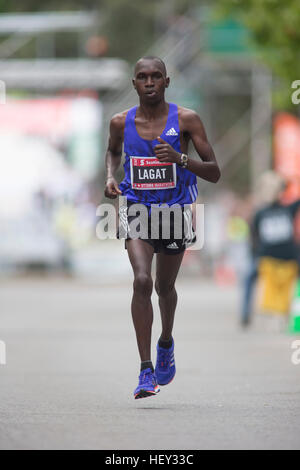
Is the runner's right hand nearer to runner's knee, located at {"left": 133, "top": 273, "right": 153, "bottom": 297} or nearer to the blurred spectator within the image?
runner's knee, located at {"left": 133, "top": 273, "right": 153, "bottom": 297}

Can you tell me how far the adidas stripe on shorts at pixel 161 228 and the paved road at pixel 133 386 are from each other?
967 millimetres

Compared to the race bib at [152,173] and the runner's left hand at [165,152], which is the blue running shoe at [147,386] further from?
the runner's left hand at [165,152]

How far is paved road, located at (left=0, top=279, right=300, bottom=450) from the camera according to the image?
564 centimetres

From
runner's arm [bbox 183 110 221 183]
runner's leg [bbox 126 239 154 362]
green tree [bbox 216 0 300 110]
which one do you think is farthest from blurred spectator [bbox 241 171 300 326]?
runner's leg [bbox 126 239 154 362]

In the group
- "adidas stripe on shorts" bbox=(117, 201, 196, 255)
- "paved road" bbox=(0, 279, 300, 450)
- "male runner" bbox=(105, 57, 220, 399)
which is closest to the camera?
"paved road" bbox=(0, 279, 300, 450)

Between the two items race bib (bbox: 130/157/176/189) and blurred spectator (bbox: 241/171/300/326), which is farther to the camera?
blurred spectator (bbox: 241/171/300/326)

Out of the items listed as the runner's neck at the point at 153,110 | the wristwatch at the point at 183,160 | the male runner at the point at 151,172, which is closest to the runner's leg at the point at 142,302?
the male runner at the point at 151,172

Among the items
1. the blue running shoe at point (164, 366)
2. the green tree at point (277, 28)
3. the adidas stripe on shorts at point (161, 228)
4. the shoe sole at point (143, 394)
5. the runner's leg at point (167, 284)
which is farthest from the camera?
the green tree at point (277, 28)

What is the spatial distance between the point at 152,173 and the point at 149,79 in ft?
1.83

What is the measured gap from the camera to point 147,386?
6.69 metres

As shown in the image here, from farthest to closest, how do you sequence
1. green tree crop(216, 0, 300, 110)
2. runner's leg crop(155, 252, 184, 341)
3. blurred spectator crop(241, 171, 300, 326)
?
1. green tree crop(216, 0, 300, 110)
2. blurred spectator crop(241, 171, 300, 326)
3. runner's leg crop(155, 252, 184, 341)

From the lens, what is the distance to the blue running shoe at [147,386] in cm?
668

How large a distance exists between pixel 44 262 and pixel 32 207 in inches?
55.1

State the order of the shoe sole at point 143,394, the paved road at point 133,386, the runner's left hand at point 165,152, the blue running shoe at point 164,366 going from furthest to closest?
the blue running shoe at point 164,366, the shoe sole at point 143,394, the runner's left hand at point 165,152, the paved road at point 133,386
